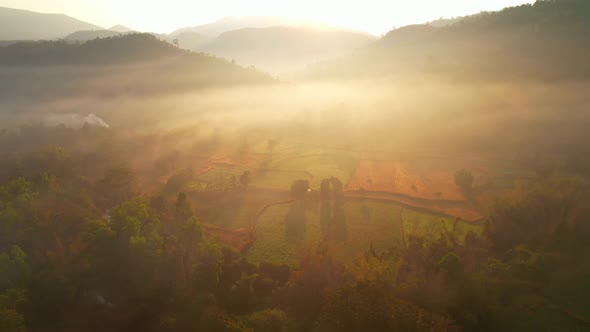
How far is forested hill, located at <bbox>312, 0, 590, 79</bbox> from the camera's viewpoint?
94000 millimetres

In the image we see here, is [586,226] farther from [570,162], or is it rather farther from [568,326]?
[570,162]

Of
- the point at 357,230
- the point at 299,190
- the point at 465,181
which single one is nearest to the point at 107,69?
the point at 299,190

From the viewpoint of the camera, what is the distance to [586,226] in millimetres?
30141

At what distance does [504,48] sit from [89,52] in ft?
473

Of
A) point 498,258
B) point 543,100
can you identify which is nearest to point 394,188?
point 498,258

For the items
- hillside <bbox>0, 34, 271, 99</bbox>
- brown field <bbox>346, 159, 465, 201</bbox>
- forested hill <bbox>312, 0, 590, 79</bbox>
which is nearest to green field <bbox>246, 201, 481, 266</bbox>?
brown field <bbox>346, 159, 465, 201</bbox>

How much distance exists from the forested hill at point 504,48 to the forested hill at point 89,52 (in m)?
78.7

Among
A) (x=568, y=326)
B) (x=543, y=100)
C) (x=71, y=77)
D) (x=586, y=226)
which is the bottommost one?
(x=568, y=326)

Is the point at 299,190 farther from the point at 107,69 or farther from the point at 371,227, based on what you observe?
the point at 107,69

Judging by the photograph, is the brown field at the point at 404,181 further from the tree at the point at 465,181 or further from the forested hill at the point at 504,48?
the forested hill at the point at 504,48

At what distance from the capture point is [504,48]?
108 meters

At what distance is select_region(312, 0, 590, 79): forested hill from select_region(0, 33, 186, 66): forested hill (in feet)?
258

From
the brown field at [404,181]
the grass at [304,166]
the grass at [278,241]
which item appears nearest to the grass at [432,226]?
the brown field at [404,181]

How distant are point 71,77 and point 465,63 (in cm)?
13383
